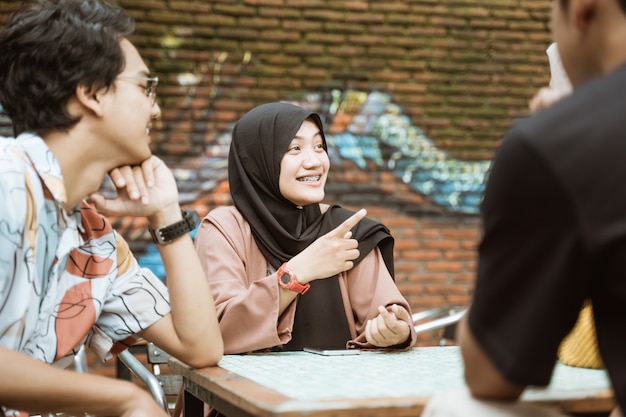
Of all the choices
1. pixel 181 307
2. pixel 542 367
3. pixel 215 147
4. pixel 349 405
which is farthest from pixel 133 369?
pixel 215 147

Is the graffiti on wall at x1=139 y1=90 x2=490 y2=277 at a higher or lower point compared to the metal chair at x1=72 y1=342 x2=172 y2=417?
higher

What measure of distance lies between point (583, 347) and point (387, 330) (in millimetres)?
521

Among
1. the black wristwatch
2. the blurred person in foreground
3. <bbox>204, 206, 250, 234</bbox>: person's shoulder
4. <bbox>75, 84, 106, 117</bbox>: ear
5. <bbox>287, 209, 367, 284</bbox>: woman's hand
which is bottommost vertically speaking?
<bbox>287, 209, 367, 284</bbox>: woman's hand

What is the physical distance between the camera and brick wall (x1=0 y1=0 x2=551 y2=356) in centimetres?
579

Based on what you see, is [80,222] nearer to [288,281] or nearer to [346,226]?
[288,281]

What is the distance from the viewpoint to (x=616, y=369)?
3.28 feet

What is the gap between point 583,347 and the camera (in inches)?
70.4

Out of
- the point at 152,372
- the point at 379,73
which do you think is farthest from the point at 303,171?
the point at 379,73

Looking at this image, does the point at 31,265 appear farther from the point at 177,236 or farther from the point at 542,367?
the point at 542,367

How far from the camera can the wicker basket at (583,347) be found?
174 cm

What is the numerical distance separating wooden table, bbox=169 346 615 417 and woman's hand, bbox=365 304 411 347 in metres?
0.04

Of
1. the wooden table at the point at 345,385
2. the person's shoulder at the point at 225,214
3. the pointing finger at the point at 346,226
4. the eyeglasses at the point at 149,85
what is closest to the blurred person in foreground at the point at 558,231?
the wooden table at the point at 345,385

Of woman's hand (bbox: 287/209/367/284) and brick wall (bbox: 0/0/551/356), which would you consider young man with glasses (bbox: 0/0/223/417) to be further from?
brick wall (bbox: 0/0/551/356)

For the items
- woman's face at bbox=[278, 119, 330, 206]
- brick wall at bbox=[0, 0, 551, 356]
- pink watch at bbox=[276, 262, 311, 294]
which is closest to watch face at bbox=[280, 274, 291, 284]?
pink watch at bbox=[276, 262, 311, 294]
